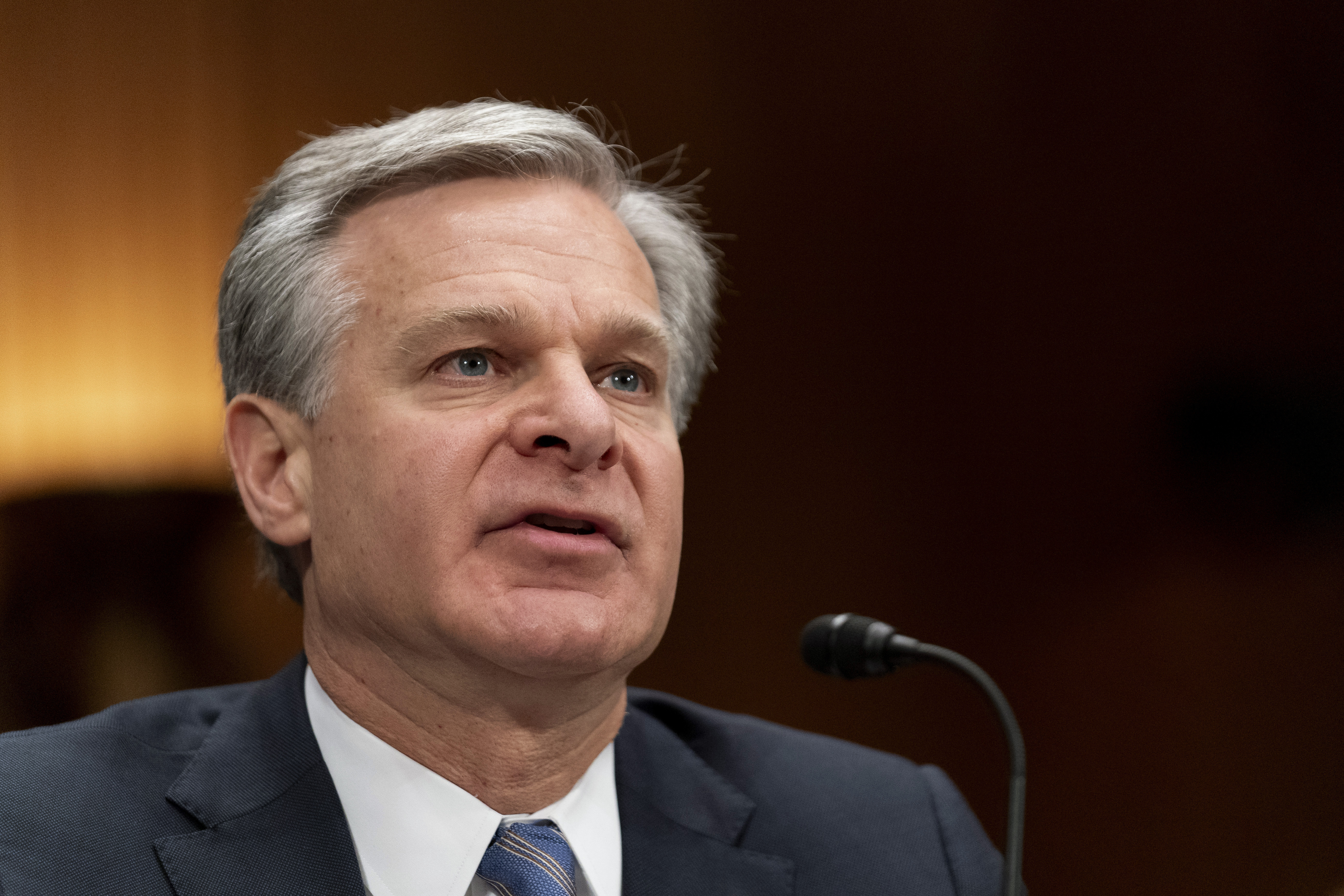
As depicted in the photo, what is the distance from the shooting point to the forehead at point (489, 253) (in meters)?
1.62

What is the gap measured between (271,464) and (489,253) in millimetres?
449

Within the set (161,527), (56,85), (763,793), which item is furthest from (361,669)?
(56,85)

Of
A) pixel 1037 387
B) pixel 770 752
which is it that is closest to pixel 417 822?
pixel 770 752

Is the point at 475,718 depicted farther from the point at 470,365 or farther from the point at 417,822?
the point at 470,365

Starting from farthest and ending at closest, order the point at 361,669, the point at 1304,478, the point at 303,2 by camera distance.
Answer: the point at 1304,478 < the point at 303,2 < the point at 361,669

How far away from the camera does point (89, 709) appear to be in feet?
7.77

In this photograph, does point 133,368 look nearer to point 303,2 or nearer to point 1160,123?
point 303,2

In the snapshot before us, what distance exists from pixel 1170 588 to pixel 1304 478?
1.40ft

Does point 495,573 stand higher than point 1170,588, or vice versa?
point 495,573

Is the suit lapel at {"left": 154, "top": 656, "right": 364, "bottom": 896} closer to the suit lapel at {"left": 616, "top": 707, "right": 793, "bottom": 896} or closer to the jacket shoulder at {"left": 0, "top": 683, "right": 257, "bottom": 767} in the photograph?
the jacket shoulder at {"left": 0, "top": 683, "right": 257, "bottom": 767}

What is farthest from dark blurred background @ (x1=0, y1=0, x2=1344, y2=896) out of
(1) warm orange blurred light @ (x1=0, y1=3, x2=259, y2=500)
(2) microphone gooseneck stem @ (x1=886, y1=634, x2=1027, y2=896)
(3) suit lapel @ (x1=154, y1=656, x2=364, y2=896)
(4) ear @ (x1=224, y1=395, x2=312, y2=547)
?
(2) microphone gooseneck stem @ (x1=886, y1=634, x2=1027, y2=896)

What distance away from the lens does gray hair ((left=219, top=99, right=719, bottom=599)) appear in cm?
170

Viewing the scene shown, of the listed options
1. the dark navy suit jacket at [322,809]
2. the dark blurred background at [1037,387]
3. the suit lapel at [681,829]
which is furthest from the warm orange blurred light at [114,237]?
the suit lapel at [681,829]

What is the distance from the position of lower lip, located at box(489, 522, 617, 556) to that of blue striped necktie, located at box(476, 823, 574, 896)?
0.38 m
